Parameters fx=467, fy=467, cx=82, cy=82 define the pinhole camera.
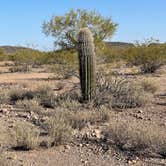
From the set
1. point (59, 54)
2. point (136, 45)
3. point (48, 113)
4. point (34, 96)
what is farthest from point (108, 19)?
point (48, 113)

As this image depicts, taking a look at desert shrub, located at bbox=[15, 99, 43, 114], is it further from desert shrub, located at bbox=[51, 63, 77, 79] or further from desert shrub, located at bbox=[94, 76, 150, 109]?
desert shrub, located at bbox=[51, 63, 77, 79]

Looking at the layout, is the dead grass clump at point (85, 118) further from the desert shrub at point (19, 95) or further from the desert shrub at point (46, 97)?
the desert shrub at point (19, 95)

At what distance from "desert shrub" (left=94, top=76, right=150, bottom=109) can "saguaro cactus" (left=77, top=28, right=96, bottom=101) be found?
1.06ft

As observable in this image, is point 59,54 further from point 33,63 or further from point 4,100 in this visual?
point 33,63

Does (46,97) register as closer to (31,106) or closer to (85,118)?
(31,106)

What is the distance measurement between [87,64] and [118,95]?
5.20 ft

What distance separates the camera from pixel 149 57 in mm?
33969

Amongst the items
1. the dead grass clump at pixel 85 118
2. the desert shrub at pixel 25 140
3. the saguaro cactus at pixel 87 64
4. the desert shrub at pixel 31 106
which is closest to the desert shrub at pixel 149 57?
the saguaro cactus at pixel 87 64

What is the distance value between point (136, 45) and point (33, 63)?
1615 cm

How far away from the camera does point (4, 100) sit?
16516 millimetres

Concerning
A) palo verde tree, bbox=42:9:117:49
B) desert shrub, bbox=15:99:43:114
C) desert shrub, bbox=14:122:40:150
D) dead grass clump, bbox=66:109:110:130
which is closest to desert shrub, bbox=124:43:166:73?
palo verde tree, bbox=42:9:117:49

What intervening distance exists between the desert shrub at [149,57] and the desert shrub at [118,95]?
59.3ft

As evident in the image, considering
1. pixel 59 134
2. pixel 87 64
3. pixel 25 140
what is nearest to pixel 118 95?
pixel 87 64

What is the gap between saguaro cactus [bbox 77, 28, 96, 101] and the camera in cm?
1474
